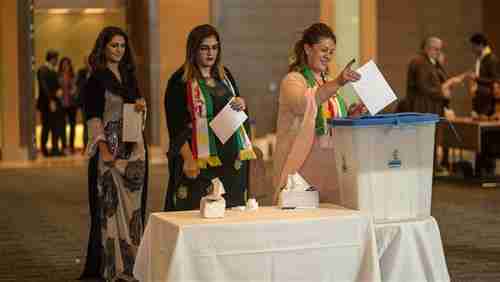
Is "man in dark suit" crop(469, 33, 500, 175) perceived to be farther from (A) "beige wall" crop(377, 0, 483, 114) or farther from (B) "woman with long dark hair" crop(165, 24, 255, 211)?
(B) "woman with long dark hair" crop(165, 24, 255, 211)

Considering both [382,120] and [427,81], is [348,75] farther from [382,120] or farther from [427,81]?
[427,81]

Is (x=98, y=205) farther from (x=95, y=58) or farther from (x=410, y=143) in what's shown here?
(x=410, y=143)

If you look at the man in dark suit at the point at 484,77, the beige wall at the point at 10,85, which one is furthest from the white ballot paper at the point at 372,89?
the beige wall at the point at 10,85

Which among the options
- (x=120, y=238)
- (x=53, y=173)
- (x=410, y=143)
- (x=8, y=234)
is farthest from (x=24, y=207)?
(x=410, y=143)

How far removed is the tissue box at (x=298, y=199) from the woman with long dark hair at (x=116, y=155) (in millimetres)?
1853

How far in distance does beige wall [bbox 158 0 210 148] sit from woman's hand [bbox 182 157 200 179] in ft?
34.7

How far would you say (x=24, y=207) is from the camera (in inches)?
479

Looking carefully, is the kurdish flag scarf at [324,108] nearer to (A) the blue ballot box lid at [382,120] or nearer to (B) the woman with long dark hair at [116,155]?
(A) the blue ballot box lid at [382,120]

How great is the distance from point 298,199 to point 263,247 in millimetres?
469

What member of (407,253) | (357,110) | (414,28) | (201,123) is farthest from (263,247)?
(414,28)

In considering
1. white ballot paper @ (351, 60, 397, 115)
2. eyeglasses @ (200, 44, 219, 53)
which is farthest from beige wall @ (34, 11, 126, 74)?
white ballot paper @ (351, 60, 397, 115)

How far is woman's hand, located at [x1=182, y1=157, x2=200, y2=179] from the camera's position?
666 centimetres

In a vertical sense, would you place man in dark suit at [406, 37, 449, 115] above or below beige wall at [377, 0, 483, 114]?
below

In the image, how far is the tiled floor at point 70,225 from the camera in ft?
27.1
